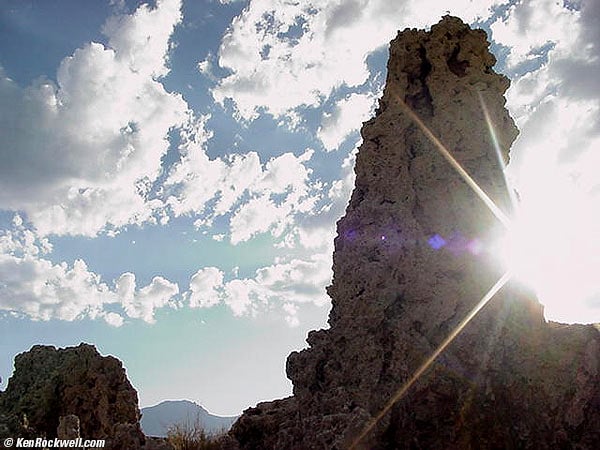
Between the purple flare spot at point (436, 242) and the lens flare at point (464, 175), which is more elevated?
the lens flare at point (464, 175)

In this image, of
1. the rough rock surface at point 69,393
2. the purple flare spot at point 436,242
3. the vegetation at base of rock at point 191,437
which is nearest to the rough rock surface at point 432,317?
the purple flare spot at point 436,242

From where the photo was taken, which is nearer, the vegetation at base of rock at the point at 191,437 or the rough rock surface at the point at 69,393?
the vegetation at base of rock at the point at 191,437

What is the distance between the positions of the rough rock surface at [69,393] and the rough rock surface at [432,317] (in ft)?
9.73

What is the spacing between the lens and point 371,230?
9.54 metres

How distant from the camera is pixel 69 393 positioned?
10.5 metres

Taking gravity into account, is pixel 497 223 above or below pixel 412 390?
above

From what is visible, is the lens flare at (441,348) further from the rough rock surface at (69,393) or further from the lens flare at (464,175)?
the rough rock surface at (69,393)

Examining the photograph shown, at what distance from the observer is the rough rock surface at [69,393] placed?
10383 mm

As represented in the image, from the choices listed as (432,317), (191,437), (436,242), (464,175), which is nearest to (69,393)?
(191,437)

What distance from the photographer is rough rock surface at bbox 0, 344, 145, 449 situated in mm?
10383

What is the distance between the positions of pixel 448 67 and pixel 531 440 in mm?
6635

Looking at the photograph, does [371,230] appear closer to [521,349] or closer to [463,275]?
[463,275]

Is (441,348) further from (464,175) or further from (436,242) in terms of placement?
(464,175)

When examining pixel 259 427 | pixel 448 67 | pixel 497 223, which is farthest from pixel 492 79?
pixel 259 427
